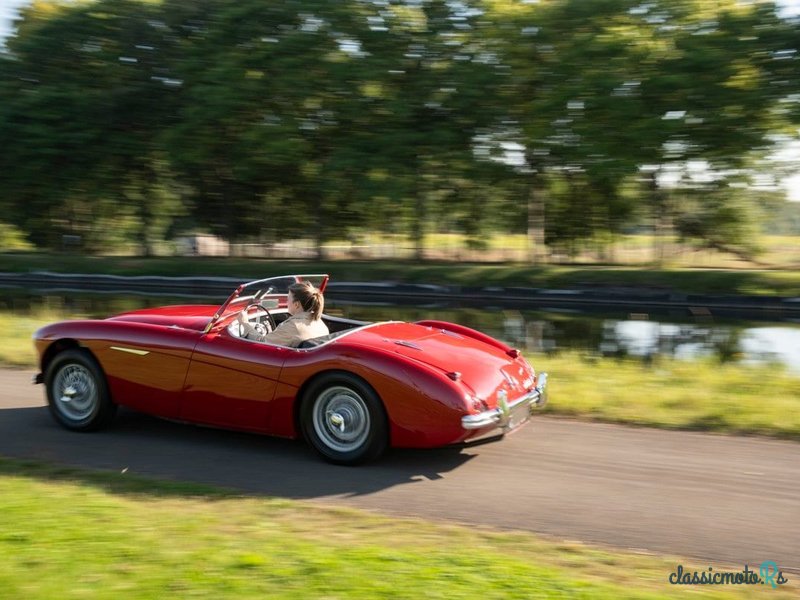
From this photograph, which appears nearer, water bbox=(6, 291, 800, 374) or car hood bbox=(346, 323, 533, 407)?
car hood bbox=(346, 323, 533, 407)

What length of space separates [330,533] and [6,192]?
38.1 m

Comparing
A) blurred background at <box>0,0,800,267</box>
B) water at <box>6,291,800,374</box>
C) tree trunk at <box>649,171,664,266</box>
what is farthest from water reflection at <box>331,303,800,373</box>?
tree trunk at <box>649,171,664,266</box>

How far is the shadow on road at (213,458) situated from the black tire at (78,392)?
4.4 inches

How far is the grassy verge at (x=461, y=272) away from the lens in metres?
24.8

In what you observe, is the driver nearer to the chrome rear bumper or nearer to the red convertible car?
the red convertible car

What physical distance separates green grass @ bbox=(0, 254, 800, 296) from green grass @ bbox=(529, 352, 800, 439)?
1524 cm

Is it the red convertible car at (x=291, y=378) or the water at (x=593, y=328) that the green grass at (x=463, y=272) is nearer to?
the water at (x=593, y=328)

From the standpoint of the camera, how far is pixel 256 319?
687cm

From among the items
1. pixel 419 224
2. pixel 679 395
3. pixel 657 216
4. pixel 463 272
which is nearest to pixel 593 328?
pixel 679 395

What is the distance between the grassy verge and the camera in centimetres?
2475

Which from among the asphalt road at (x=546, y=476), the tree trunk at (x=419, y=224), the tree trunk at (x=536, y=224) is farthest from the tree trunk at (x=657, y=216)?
the asphalt road at (x=546, y=476)

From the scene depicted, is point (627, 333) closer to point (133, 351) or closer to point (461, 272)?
point (461, 272)

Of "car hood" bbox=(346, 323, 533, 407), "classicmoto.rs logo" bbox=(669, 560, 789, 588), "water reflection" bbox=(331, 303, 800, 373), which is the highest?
"car hood" bbox=(346, 323, 533, 407)

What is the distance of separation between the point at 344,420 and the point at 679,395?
12.5 feet
